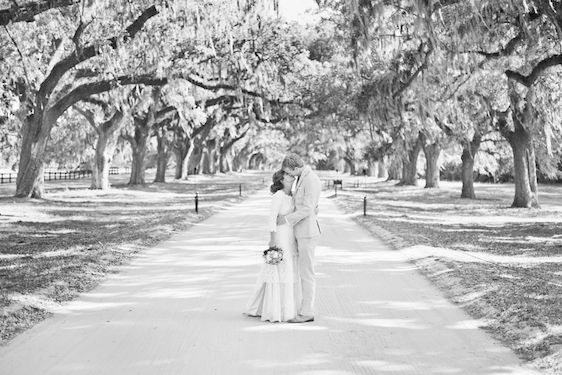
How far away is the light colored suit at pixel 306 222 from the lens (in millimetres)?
7508

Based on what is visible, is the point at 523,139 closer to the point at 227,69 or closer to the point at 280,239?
the point at 227,69

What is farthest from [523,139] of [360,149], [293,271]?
[360,149]

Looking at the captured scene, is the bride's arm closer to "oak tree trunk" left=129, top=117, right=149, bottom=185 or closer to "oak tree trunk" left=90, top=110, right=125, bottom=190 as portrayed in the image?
"oak tree trunk" left=90, top=110, right=125, bottom=190

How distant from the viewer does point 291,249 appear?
764cm

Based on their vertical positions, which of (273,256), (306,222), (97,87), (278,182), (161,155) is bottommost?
(273,256)

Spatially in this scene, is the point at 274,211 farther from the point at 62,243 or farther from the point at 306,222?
the point at 62,243

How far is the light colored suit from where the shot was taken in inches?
296

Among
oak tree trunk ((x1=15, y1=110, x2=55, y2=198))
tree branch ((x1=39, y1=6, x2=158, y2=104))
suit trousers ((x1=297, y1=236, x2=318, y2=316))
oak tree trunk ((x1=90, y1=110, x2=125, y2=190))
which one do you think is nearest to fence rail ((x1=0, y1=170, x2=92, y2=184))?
oak tree trunk ((x1=90, y1=110, x2=125, y2=190))

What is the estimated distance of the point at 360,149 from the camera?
215 ft

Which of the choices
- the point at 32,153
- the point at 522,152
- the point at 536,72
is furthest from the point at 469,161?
the point at 32,153

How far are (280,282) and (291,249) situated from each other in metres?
0.43

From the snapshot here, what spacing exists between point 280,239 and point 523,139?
21.5 metres

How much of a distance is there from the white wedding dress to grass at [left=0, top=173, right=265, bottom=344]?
2517 mm

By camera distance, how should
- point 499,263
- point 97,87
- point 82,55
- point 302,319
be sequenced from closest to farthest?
point 302,319, point 499,263, point 82,55, point 97,87
